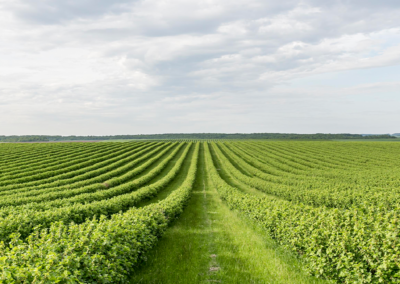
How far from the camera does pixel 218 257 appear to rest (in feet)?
38.4

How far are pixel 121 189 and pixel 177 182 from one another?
10.5 m

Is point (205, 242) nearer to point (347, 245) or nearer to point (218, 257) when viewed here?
point (218, 257)

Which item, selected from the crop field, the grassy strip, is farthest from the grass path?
the grassy strip

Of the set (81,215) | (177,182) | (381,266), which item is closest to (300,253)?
(381,266)

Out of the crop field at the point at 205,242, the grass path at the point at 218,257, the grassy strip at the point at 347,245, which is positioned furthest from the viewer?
the grass path at the point at 218,257

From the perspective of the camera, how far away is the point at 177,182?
36406mm

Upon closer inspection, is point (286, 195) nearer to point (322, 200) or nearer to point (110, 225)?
point (322, 200)

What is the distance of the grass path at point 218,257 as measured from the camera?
9680mm

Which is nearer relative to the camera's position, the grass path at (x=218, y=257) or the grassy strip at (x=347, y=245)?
the grassy strip at (x=347, y=245)

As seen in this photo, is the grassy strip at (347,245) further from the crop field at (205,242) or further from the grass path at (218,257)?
the grass path at (218,257)

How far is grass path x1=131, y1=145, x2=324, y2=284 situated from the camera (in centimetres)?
968

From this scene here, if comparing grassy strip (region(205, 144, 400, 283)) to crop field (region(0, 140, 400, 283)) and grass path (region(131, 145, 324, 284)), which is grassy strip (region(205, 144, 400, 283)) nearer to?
crop field (region(0, 140, 400, 283))

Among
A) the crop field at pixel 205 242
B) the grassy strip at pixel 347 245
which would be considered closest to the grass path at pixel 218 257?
the crop field at pixel 205 242

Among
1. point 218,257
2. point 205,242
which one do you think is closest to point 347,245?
point 218,257
